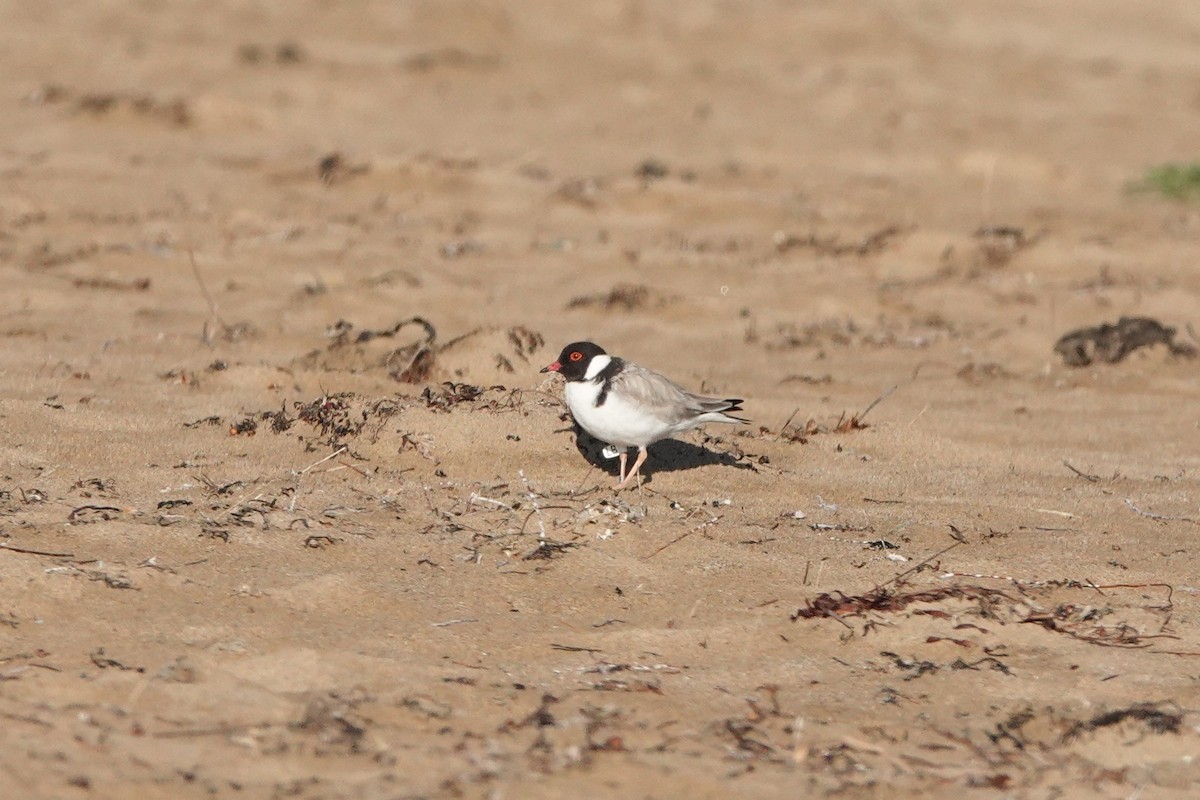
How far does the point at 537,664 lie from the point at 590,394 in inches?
58.4

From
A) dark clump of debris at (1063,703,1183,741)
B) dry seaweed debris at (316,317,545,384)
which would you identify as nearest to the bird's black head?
dry seaweed debris at (316,317,545,384)

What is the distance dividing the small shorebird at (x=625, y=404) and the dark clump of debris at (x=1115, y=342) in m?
3.12

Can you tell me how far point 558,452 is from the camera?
233 inches

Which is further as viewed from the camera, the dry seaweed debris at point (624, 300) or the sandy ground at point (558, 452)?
the dry seaweed debris at point (624, 300)

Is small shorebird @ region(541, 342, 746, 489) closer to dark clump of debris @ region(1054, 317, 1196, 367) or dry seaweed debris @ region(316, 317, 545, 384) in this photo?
dry seaweed debris @ region(316, 317, 545, 384)

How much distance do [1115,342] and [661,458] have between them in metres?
3.26

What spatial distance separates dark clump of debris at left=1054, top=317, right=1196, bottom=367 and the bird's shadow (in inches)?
115

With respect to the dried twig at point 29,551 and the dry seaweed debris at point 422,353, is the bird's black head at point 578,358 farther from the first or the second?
the dried twig at point 29,551

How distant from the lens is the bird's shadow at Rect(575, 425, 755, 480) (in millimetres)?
5918

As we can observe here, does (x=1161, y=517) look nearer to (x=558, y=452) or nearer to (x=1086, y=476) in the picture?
(x=1086, y=476)

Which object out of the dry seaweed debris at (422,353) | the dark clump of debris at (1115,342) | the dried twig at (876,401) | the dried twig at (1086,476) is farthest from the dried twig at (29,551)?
the dark clump of debris at (1115,342)

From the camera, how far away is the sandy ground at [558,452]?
12.7 feet

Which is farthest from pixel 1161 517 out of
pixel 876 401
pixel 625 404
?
pixel 625 404

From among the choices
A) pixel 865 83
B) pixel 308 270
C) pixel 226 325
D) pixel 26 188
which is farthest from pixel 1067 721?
pixel 865 83
